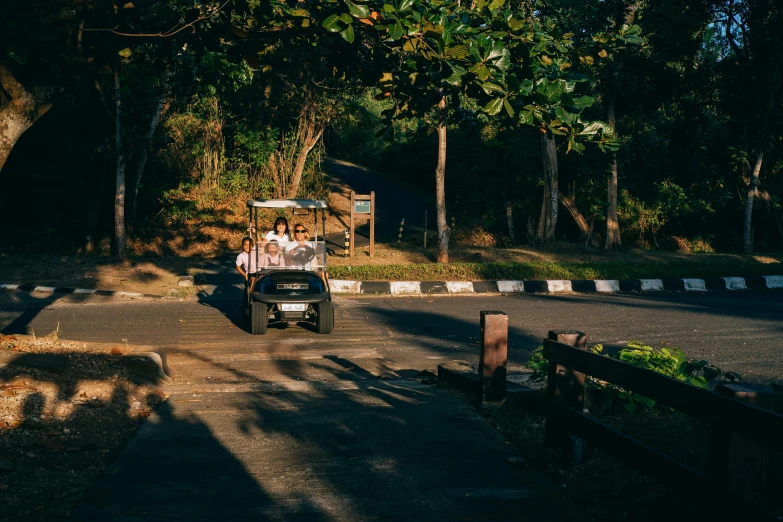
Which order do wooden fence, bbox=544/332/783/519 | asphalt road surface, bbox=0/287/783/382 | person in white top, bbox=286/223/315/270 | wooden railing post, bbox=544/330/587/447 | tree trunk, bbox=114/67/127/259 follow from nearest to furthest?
1. wooden fence, bbox=544/332/783/519
2. wooden railing post, bbox=544/330/587/447
3. asphalt road surface, bbox=0/287/783/382
4. person in white top, bbox=286/223/315/270
5. tree trunk, bbox=114/67/127/259

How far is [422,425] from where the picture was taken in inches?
245

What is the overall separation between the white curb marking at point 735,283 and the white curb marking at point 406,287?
713 centimetres

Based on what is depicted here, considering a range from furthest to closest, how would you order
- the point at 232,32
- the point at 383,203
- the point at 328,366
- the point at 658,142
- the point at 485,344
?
1. the point at 383,203
2. the point at 658,142
3. the point at 328,366
4. the point at 232,32
5. the point at 485,344

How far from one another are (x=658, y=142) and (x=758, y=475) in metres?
25.0

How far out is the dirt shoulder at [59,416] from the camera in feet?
15.6

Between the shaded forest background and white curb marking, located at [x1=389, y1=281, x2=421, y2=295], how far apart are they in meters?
3.65

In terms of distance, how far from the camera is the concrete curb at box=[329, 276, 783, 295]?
16.9m

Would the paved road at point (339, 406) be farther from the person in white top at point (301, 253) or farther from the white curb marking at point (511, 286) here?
the white curb marking at point (511, 286)

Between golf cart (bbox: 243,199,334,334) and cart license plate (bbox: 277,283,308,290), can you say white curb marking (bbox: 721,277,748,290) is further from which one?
cart license plate (bbox: 277,283,308,290)

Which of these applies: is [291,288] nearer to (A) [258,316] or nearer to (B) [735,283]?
(A) [258,316]

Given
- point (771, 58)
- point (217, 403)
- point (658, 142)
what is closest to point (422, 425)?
point (217, 403)

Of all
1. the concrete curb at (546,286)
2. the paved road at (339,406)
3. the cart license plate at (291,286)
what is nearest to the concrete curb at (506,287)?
the concrete curb at (546,286)

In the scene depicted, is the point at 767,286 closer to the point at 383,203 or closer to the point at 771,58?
the point at 771,58

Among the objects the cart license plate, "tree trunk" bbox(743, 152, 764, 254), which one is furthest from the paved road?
"tree trunk" bbox(743, 152, 764, 254)
